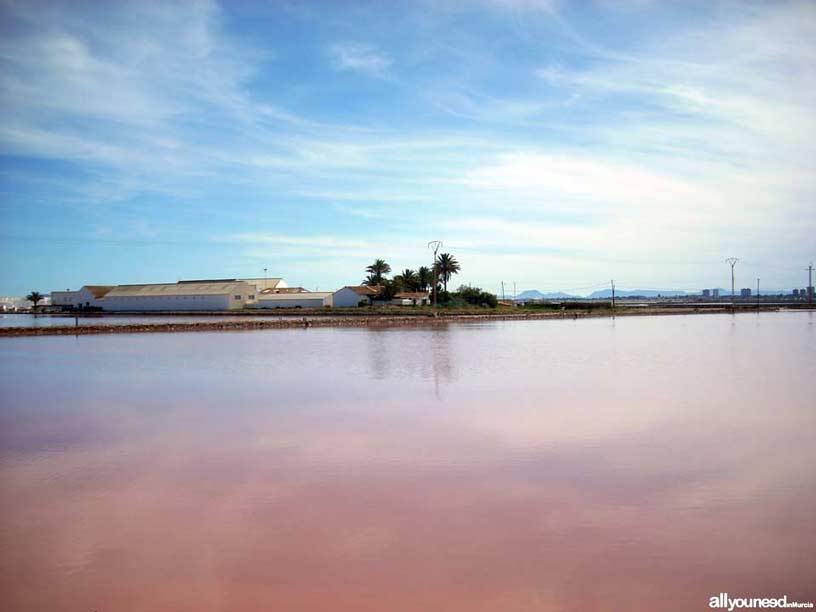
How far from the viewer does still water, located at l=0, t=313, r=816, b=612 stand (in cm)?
499

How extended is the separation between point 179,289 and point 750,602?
69.5m

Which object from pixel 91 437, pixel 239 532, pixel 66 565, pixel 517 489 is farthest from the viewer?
pixel 91 437

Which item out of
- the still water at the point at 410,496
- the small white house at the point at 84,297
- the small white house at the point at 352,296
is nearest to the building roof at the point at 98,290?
the small white house at the point at 84,297

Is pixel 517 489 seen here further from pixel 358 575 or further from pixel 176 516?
pixel 176 516

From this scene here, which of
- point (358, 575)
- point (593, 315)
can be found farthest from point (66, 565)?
point (593, 315)

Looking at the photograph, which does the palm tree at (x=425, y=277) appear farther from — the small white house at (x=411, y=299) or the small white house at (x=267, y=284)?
the small white house at (x=267, y=284)

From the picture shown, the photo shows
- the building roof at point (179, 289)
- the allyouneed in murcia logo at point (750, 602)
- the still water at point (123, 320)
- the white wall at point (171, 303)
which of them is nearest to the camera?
the allyouneed in murcia logo at point (750, 602)

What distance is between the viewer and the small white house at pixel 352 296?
211 ft

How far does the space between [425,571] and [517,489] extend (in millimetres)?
2179

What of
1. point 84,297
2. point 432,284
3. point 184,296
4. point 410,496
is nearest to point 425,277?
point 432,284

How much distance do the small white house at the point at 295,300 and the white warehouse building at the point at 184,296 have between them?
137 centimetres

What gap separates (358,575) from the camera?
5.17 m

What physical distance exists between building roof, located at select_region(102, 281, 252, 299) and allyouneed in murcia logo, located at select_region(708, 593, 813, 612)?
64.1 metres

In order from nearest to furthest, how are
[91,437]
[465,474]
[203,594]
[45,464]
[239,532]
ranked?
1. [203,594]
2. [239,532]
3. [465,474]
4. [45,464]
5. [91,437]
